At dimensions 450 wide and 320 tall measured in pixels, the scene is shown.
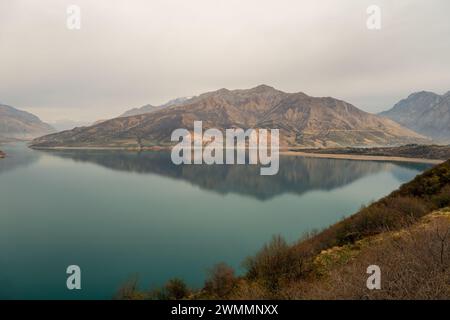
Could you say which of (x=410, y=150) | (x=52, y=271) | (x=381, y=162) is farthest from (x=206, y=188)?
(x=410, y=150)

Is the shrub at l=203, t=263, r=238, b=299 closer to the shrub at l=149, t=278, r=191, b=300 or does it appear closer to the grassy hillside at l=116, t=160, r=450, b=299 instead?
the grassy hillside at l=116, t=160, r=450, b=299

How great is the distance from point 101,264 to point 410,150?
→ 6978 inches

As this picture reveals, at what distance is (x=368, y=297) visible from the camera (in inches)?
320

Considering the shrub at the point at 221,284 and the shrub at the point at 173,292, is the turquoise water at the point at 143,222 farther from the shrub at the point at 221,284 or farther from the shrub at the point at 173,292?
the shrub at the point at 221,284

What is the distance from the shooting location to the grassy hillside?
8617mm

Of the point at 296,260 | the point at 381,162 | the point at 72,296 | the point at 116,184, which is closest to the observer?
the point at 296,260

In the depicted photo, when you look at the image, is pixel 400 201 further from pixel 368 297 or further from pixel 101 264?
pixel 101 264

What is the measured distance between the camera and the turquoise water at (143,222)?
2852cm

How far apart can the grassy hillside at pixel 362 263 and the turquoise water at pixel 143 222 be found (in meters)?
8.50

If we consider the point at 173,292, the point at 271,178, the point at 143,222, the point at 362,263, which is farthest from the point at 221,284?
the point at 271,178

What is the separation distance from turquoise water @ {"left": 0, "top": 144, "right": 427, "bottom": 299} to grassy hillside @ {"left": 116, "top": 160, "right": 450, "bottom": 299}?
850cm

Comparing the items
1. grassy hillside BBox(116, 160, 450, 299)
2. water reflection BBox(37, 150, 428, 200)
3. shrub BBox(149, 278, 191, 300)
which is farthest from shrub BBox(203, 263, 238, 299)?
water reflection BBox(37, 150, 428, 200)

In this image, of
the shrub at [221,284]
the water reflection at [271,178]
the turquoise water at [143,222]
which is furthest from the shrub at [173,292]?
the water reflection at [271,178]

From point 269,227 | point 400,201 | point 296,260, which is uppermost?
point 400,201
